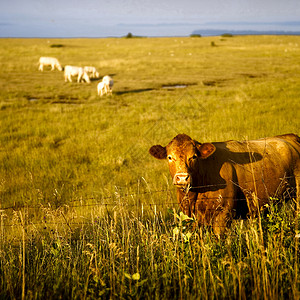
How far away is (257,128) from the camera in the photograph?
1121 centimetres

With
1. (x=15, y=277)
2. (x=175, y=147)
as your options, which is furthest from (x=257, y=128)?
(x=15, y=277)

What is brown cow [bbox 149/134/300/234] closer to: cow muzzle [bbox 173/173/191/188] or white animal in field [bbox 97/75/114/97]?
cow muzzle [bbox 173/173/191/188]

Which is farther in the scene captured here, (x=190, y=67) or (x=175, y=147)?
(x=190, y=67)

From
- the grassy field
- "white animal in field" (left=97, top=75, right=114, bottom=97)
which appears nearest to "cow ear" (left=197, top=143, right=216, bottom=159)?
the grassy field

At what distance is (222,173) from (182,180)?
921 millimetres

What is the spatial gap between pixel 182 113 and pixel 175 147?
11.3 meters

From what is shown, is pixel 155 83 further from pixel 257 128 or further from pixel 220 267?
pixel 220 267

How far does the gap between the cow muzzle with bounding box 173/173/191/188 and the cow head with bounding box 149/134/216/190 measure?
0.05 meters

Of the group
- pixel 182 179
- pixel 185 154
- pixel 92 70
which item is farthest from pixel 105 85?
pixel 182 179

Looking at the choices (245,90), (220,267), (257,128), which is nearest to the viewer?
(220,267)

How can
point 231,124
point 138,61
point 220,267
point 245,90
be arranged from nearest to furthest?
point 220,267, point 231,124, point 245,90, point 138,61

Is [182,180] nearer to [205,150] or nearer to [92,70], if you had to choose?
[205,150]

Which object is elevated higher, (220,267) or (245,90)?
(245,90)

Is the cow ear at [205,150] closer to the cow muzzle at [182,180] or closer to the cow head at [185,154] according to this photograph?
the cow head at [185,154]
